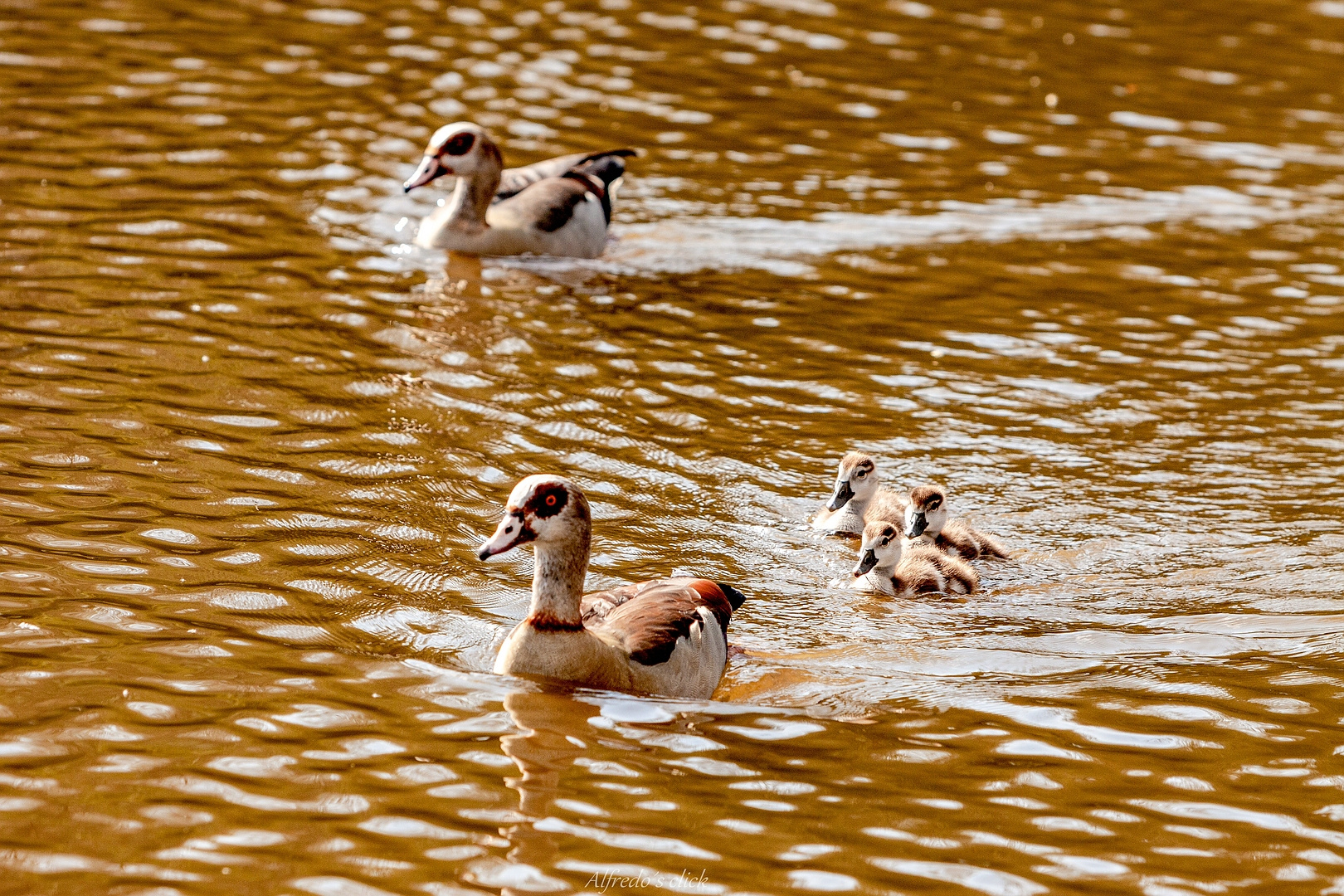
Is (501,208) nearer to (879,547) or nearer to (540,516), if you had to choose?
(879,547)

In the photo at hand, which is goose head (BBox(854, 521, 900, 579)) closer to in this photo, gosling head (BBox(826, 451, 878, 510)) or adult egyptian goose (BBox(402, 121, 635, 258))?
gosling head (BBox(826, 451, 878, 510))

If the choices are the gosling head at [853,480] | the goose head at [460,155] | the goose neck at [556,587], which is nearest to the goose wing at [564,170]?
the goose head at [460,155]

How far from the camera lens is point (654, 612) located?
26.7 ft

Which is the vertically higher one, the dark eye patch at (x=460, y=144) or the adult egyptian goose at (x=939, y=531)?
the dark eye patch at (x=460, y=144)

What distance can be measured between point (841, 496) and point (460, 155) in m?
6.29

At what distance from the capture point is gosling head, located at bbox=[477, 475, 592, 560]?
7.85 meters

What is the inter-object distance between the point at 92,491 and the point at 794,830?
458 centimetres

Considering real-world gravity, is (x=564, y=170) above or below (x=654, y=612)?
above

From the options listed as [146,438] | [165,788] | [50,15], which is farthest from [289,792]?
[50,15]

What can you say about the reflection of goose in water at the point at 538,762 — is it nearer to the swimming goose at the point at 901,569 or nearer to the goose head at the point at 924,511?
the swimming goose at the point at 901,569

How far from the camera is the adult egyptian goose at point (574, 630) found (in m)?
7.84

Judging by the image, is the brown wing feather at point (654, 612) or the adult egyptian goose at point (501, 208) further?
the adult egyptian goose at point (501, 208)

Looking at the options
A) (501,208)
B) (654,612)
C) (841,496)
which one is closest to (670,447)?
(841,496)

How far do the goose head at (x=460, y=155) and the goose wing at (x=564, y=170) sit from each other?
0.28 meters
